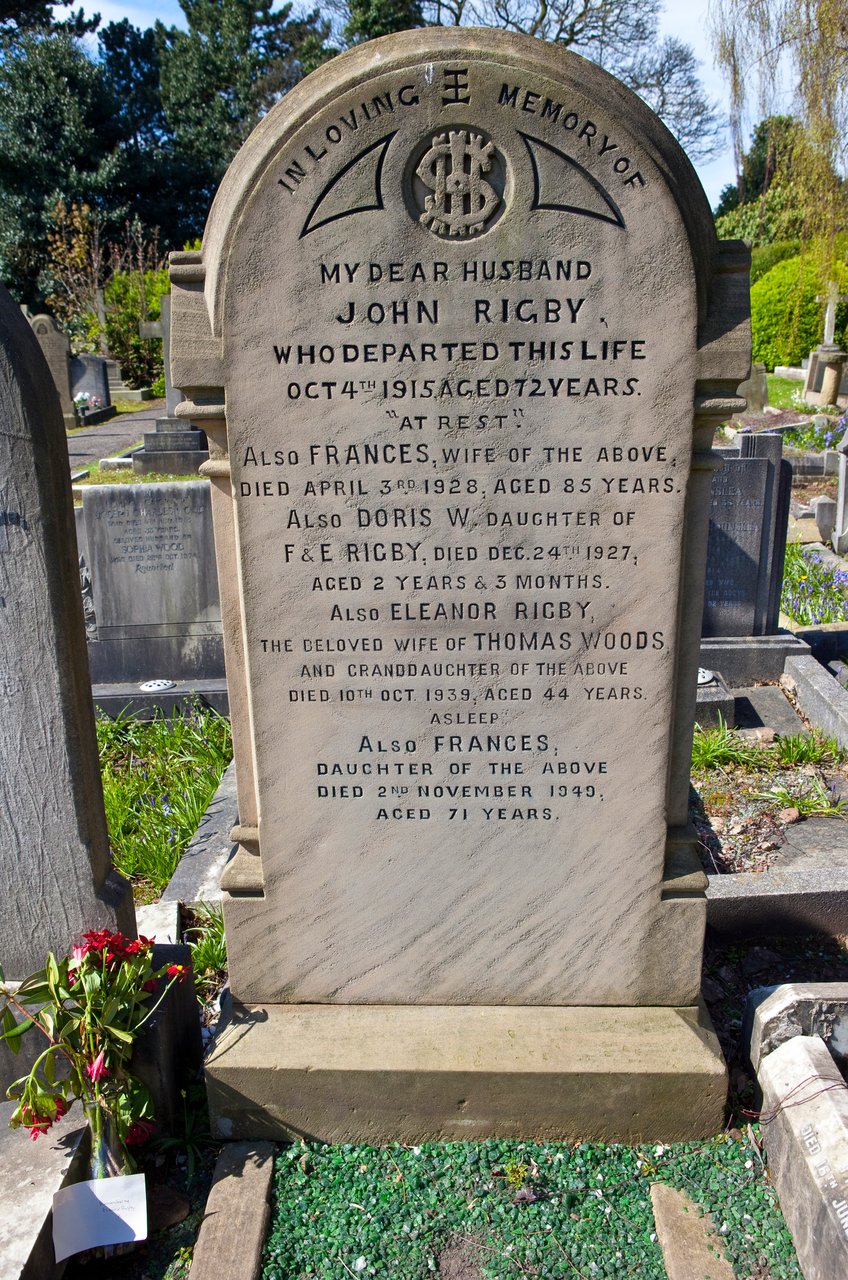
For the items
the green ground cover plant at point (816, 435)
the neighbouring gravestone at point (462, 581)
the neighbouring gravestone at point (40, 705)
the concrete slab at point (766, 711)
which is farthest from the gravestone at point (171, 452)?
the neighbouring gravestone at point (462, 581)

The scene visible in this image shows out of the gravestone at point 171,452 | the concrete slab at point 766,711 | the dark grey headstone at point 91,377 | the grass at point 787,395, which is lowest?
the concrete slab at point 766,711

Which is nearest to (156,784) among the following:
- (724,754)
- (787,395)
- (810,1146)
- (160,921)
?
(160,921)

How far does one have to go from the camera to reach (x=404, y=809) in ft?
9.34

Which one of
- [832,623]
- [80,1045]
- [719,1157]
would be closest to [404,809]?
[80,1045]

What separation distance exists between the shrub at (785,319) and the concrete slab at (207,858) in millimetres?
22707

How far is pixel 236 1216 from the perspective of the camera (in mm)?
2570

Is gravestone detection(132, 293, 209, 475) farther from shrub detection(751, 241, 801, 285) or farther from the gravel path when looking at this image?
shrub detection(751, 241, 801, 285)

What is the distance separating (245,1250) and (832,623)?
642 cm

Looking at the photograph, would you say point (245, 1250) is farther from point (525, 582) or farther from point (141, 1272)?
point (525, 582)

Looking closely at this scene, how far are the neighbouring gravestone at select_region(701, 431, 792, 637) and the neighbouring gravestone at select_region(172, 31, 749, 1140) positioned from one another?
421cm

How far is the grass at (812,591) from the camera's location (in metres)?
7.58

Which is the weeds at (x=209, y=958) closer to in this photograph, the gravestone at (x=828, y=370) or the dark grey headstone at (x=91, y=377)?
the gravestone at (x=828, y=370)

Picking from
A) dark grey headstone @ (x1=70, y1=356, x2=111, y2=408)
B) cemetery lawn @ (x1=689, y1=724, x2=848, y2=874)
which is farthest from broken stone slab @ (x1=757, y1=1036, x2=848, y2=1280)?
dark grey headstone @ (x1=70, y1=356, x2=111, y2=408)

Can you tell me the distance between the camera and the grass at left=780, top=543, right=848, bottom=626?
7578mm
